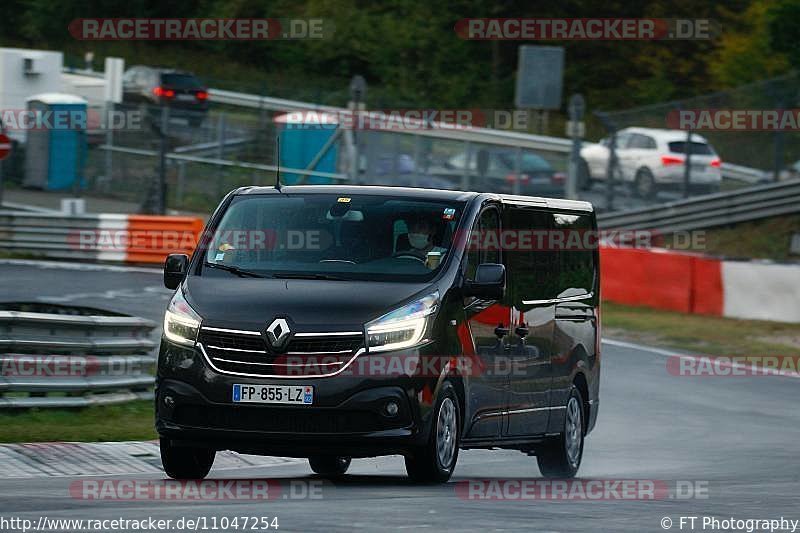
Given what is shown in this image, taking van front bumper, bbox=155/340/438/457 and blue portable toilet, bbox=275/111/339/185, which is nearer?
van front bumper, bbox=155/340/438/457

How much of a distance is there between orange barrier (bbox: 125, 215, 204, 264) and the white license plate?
20011 mm

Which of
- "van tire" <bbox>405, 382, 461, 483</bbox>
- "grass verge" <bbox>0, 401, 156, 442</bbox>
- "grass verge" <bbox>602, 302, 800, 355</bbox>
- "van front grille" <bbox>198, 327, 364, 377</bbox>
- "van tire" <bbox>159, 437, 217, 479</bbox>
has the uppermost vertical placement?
"van front grille" <bbox>198, 327, 364, 377</bbox>

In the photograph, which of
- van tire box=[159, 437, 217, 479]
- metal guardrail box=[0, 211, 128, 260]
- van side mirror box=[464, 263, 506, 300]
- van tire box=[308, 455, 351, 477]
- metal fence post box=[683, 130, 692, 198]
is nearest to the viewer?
van tire box=[159, 437, 217, 479]

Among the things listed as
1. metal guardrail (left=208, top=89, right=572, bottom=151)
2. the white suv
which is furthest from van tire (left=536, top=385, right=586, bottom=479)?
metal guardrail (left=208, top=89, right=572, bottom=151)

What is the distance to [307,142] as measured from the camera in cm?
3766

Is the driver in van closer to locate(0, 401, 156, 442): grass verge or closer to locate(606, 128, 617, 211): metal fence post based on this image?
locate(0, 401, 156, 442): grass verge

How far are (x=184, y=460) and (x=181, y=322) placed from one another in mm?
917

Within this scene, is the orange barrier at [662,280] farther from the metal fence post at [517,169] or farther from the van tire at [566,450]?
the van tire at [566,450]

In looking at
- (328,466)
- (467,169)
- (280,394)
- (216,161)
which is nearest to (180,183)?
(216,161)

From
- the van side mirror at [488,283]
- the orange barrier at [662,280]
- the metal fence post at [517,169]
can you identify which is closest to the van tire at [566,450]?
the van side mirror at [488,283]

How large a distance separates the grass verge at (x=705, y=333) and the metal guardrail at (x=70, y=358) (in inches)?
423

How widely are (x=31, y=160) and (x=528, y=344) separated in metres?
24.5

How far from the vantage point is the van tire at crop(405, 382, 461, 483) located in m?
10.2

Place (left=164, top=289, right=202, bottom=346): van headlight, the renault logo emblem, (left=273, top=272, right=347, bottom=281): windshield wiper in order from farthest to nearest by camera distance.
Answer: (left=273, top=272, right=347, bottom=281): windshield wiper → (left=164, top=289, right=202, bottom=346): van headlight → the renault logo emblem
